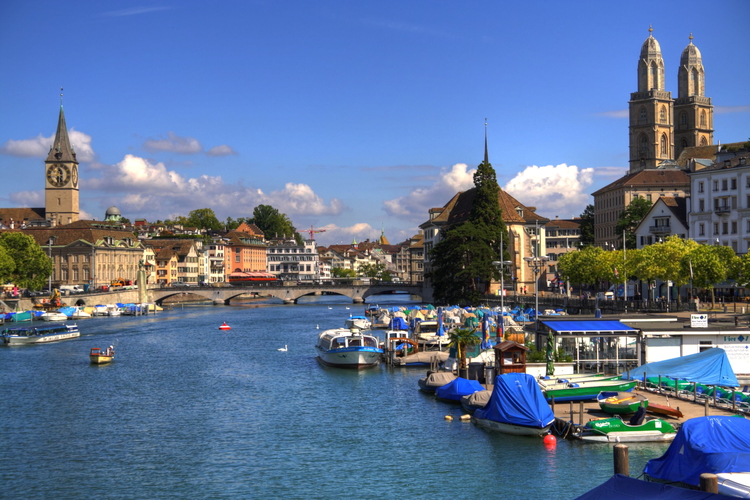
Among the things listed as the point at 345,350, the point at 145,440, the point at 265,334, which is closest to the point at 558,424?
the point at 145,440

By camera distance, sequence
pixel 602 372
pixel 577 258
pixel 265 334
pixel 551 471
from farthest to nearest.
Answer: pixel 577 258
pixel 265 334
pixel 602 372
pixel 551 471

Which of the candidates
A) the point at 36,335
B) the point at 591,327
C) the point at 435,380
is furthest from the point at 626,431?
the point at 36,335

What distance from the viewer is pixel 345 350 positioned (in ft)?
187

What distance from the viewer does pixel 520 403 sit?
3366 cm

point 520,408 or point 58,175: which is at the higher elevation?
point 58,175

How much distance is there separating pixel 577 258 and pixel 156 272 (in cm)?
10743

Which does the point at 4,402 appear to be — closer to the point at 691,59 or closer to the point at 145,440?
the point at 145,440

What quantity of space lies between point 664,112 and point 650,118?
3.73m

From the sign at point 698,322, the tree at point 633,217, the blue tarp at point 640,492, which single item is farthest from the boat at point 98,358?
the tree at point 633,217

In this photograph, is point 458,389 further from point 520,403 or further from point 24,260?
point 24,260

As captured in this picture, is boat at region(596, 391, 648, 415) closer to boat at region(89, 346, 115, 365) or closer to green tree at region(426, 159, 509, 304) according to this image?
boat at region(89, 346, 115, 365)

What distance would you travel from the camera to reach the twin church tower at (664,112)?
164625 mm

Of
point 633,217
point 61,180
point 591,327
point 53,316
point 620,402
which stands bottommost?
point 620,402

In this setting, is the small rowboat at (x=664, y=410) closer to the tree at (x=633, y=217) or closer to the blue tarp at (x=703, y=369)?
the blue tarp at (x=703, y=369)
